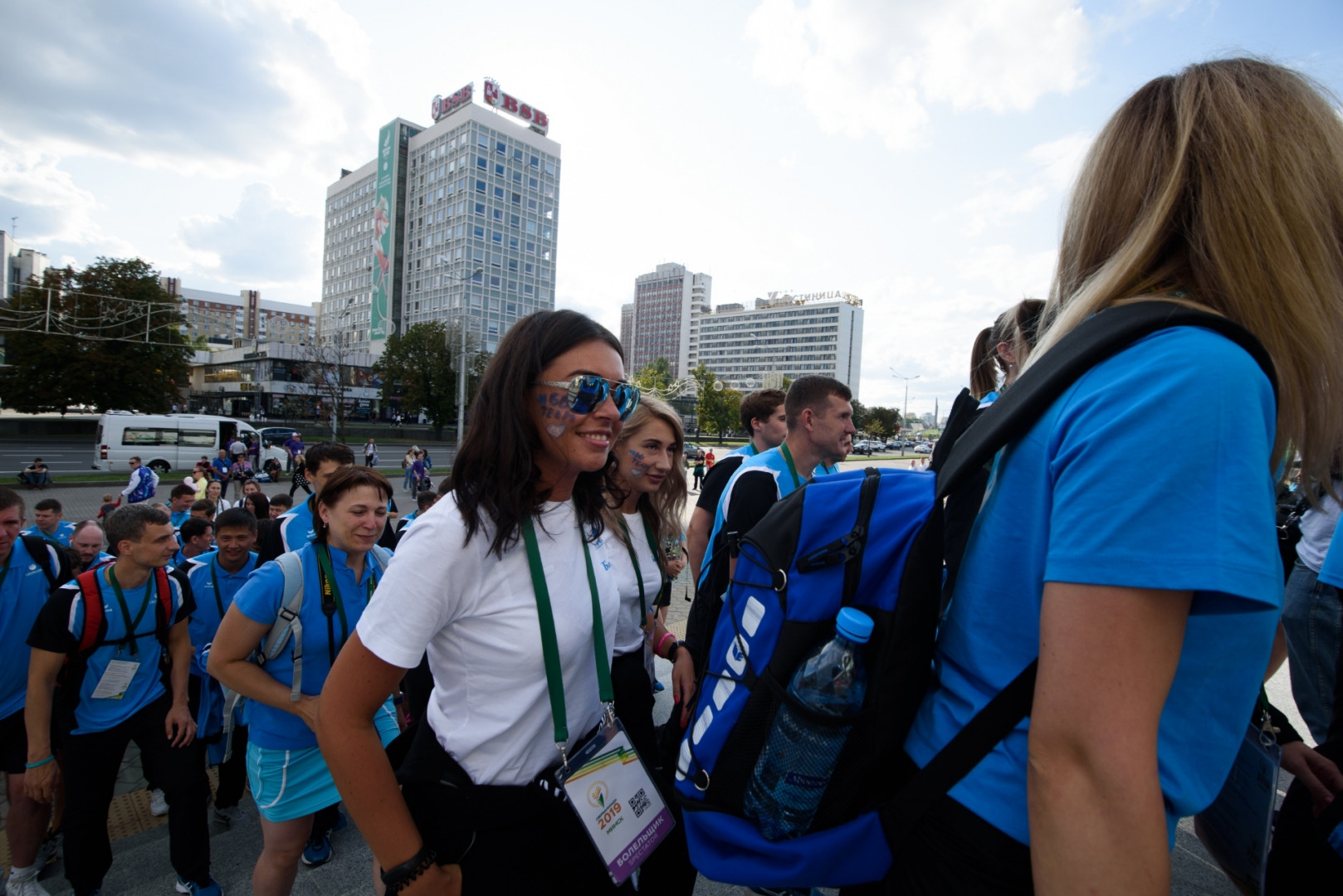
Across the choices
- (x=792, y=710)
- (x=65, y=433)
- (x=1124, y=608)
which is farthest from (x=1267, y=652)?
(x=65, y=433)

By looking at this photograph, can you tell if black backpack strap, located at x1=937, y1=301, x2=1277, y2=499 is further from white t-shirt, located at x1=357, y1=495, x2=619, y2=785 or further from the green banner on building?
the green banner on building

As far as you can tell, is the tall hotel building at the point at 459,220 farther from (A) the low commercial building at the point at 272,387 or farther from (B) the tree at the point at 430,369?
(B) the tree at the point at 430,369

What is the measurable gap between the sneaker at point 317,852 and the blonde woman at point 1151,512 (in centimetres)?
351

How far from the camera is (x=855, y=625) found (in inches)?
40.6

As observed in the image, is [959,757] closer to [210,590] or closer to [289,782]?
[289,782]

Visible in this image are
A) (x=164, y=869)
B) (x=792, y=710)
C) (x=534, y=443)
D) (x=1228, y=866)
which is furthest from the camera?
(x=164, y=869)

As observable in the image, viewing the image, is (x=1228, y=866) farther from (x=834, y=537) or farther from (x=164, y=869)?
(x=164, y=869)

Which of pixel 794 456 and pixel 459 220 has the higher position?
pixel 459 220

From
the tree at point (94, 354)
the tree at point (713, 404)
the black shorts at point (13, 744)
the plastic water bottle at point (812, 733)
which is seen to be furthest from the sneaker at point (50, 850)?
the tree at point (713, 404)

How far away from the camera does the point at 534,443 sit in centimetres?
164

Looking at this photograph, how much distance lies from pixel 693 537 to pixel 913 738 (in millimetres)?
3586

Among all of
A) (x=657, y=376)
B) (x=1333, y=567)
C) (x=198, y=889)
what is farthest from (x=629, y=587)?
(x=657, y=376)

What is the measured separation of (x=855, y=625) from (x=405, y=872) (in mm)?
1198

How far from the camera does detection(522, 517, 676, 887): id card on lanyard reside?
1510 millimetres
